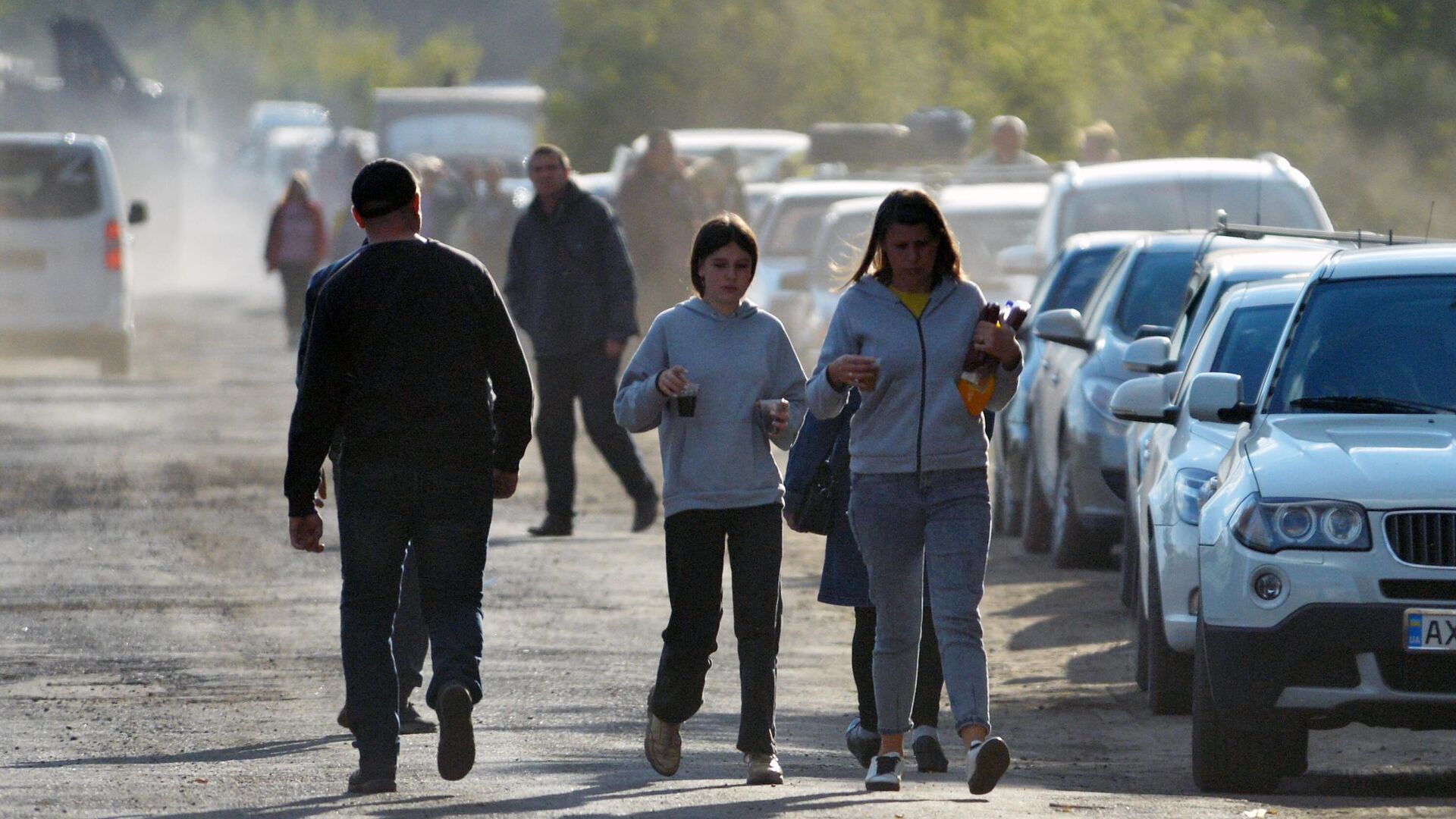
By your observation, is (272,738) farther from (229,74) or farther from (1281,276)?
(229,74)

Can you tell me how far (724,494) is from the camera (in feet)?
24.8

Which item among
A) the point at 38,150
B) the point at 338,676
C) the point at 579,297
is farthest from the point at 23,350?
the point at 338,676

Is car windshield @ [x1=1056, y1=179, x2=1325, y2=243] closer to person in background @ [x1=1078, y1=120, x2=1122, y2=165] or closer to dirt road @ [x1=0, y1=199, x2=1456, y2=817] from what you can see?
dirt road @ [x1=0, y1=199, x2=1456, y2=817]

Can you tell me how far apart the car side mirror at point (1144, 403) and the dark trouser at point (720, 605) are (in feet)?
7.54

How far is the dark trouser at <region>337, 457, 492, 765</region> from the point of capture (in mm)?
7473

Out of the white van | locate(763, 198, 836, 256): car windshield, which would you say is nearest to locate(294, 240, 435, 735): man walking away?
locate(763, 198, 836, 256): car windshield

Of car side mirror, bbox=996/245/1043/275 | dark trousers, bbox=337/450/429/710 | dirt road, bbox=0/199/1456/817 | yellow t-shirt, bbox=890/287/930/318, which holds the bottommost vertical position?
A: dirt road, bbox=0/199/1456/817

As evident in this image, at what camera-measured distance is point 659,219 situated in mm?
20688

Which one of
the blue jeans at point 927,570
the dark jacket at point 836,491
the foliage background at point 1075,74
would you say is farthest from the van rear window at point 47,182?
the blue jeans at point 927,570

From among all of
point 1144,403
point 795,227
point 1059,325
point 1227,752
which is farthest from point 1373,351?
point 795,227

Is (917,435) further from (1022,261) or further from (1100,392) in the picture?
(1022,261)

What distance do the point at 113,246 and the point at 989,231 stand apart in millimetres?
7863

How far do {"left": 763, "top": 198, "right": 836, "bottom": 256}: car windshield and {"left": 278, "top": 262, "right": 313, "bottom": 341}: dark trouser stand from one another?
6.42 metres

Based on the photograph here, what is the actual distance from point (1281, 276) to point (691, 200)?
34.0ft
